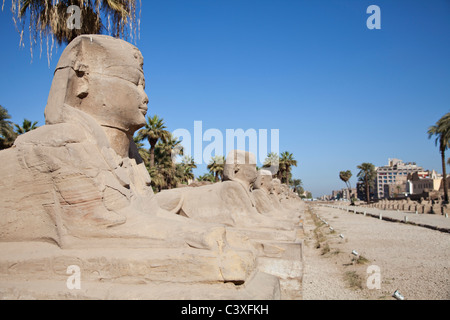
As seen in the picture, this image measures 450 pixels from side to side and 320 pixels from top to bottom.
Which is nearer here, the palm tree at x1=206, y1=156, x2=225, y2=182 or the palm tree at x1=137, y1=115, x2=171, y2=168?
the palm tree at x1=137, y1=115, x2=171, y2=168

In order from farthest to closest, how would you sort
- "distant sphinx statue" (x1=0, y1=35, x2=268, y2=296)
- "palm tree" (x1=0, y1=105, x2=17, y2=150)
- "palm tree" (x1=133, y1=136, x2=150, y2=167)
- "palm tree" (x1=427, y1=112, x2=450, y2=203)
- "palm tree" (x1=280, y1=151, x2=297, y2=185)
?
1. "palm tree" (x1=280, y1=151, x2=297, y2=185)
2. "palm tree" (x1=427, y1=112, x2=450, y2=203)
3. "palm tree" (x1=133, y1=136, x2=150, y2=167)
4. "palm tree" (x1=0, y1=105, x2=17, y2=150)
5. "distant sphinx statue" (x1=0, y1=35, x2=268, y2=296)

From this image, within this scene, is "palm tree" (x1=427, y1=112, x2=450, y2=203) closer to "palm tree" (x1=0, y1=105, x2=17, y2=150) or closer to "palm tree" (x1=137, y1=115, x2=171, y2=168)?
"palm tree" (x1=137, y1=115, x2=171, y2=168)

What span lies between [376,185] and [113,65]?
11349 cm

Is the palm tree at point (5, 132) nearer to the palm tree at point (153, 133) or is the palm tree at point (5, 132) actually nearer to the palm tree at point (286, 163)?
the palm tree at point (153, 133)

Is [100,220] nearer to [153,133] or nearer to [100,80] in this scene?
[100,80]

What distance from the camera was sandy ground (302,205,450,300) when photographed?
16.8ft

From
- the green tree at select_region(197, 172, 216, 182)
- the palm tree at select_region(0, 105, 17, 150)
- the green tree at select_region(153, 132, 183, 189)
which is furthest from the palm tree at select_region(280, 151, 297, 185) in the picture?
the palm tree at select_region(0, 105, 17, 150)

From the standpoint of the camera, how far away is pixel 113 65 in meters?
3.10

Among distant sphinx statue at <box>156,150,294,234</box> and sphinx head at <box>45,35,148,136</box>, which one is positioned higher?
sphinx head at <box>45,35,148,136</box>

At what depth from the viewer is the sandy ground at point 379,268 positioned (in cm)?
512

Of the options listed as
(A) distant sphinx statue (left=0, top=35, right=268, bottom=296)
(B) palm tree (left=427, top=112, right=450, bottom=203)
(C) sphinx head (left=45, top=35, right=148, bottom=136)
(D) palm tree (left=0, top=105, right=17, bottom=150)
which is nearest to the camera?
(A) distant sphinx statue (left=0, top=35, right=268, bottom=296)
